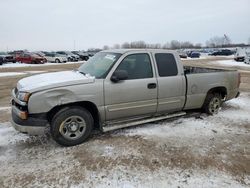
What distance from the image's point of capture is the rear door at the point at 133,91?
4586 millimetres

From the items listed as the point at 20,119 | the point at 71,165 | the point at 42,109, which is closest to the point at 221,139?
the point at 71,165

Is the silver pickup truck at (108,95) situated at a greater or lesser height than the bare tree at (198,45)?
lesser

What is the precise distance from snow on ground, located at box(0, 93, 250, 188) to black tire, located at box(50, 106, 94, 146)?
15 centimetres

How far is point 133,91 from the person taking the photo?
4742mm

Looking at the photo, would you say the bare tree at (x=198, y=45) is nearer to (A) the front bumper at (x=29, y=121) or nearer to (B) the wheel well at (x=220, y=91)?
(B) the wheel well at (x=220, y=91)

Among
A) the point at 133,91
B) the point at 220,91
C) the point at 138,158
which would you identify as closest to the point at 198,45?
the point at 220,91

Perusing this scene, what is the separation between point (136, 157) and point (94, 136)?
124 cm

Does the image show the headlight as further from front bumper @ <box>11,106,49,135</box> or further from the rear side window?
the rear side window

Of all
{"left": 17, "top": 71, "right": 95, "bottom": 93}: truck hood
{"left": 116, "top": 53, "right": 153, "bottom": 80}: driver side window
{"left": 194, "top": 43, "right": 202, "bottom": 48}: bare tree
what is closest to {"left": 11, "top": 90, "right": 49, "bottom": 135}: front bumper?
{"left": 17, "top": 71, "right": 95, "bottom": 93}: truck hood

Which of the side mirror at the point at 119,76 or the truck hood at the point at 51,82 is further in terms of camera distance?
the side mirror at the point at 119,76

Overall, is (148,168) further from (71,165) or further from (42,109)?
(42,109)

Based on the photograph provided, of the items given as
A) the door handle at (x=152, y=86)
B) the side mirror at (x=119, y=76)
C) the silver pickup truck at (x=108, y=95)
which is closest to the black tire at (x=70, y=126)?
the silver pickup truck at (x=108, y=95)

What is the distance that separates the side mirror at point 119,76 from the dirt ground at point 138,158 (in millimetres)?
1212

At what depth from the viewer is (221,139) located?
4738mm
